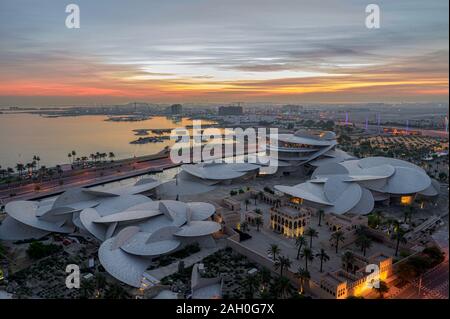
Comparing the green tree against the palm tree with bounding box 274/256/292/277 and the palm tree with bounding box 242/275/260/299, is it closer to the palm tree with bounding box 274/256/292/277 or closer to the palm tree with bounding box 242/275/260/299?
the palm tree with bounding box 274/256/292/277

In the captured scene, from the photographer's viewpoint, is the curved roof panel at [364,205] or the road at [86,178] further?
the road at [86,178]

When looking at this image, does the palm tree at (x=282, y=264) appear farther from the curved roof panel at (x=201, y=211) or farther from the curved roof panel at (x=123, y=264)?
the curved roof panel at (x=123, y=264)

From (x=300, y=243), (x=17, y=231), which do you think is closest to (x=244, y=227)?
(x=300, y=243)

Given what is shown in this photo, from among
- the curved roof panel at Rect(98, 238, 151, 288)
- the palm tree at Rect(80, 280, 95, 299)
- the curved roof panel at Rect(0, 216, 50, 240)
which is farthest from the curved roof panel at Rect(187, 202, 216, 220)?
the curved roof panel at Rect(0, 216, 50, 240)

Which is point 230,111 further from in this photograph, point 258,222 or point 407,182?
point 258,222

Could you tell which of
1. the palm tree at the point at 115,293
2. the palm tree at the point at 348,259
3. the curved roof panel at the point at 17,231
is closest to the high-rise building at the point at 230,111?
the curved roof panel at the point at 17,231

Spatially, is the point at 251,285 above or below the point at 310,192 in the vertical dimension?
below
